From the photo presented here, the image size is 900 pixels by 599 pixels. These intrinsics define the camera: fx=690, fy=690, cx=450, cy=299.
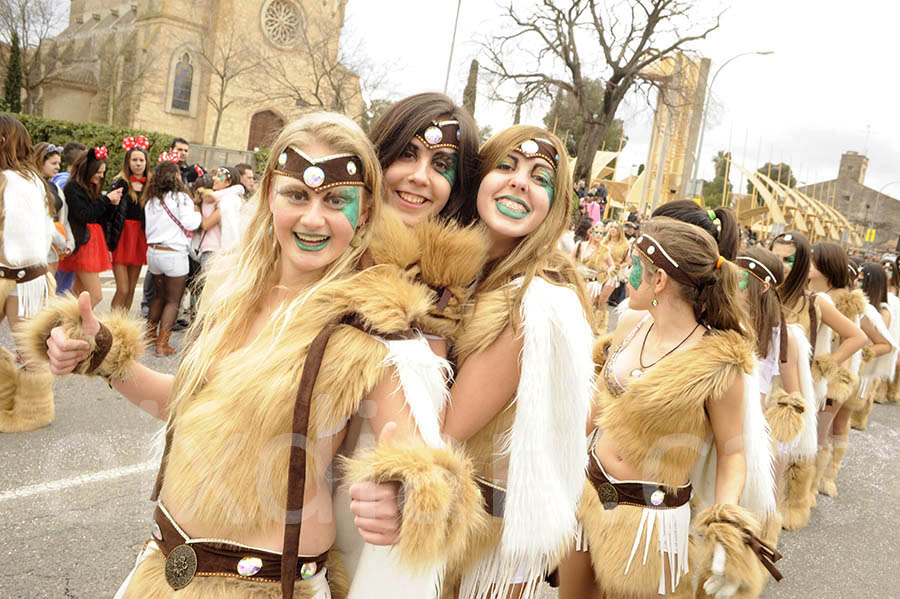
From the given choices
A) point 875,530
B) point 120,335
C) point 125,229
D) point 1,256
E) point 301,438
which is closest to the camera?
point 301,438

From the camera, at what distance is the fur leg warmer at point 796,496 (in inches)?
196

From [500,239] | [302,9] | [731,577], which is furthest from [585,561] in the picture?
[302,9]

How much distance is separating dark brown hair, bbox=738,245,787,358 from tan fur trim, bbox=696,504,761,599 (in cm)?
186

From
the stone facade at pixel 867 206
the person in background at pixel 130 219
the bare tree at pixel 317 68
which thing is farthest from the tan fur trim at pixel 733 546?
the stone facade at pixel 867 206

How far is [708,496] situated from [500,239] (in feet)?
4.72

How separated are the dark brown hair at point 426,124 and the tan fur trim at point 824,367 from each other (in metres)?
4.32

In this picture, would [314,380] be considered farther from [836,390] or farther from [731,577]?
[836,390]

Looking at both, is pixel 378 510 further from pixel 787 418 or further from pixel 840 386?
pixel 840 386

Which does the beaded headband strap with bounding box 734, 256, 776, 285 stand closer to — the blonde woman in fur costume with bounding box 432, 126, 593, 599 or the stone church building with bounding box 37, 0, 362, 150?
the blonde woman in fur costume with bounding box 432, 126, 593, 599

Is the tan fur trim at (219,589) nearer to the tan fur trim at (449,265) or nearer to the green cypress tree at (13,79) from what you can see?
the tan fur trim at (449,265)

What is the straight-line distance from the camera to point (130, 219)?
7.50 meters

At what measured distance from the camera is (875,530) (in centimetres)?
546

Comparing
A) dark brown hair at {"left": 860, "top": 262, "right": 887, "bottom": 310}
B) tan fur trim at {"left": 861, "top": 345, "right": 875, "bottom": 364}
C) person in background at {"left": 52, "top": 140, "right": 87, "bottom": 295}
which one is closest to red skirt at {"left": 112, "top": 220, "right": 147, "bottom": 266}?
person in background at {"left": 52, "top": 140, "right": 87, "bottom": 295}

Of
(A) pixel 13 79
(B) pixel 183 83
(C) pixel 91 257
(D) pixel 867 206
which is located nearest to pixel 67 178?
(C) pixel 91 257
